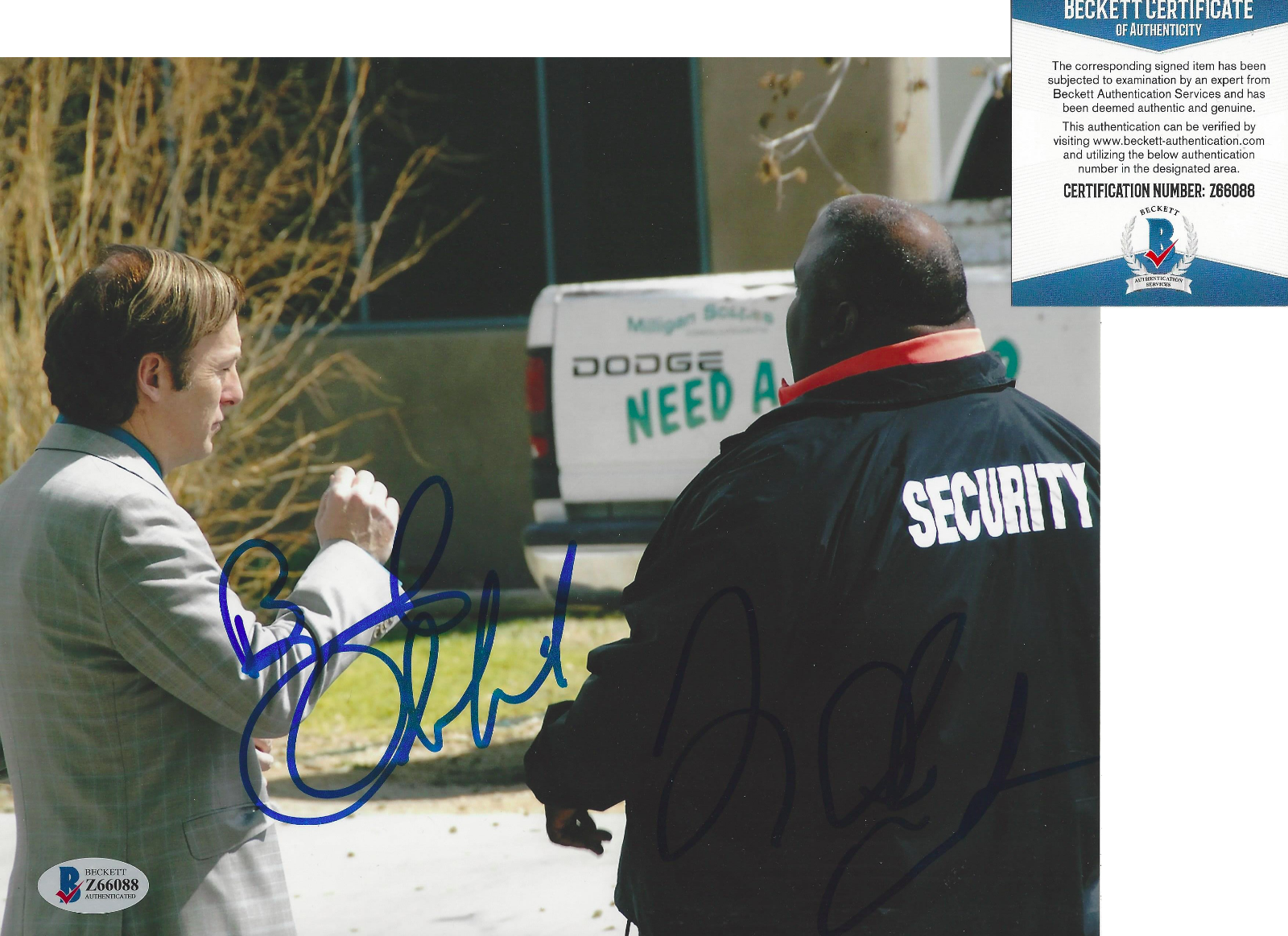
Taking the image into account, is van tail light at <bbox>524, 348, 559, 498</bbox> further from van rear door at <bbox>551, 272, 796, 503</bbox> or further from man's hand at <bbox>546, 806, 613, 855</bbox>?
man's hand at <bbox>546, 806, 613, 855</bbox>

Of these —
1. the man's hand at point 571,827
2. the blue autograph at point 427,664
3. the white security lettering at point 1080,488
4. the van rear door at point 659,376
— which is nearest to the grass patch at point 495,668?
the blue autograph at point 427,664

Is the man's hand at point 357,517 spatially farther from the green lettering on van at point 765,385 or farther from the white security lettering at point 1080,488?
the white security lettering at point 1080,488

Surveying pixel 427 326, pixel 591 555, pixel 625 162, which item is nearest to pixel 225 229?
pixel 427 326

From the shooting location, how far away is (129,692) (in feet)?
6.22

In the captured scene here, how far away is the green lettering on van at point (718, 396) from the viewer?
3.00 metres

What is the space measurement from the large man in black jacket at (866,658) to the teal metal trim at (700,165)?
419 mm

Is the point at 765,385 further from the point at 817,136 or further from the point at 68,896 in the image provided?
the point at 68,896

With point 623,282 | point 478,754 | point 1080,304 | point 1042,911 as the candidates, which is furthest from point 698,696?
point 1080,304

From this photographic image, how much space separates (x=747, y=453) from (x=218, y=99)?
1850mm

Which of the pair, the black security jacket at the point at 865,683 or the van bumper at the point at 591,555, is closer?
the black security jacket at the point at 865,683

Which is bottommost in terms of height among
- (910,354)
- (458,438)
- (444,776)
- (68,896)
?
(444,776)

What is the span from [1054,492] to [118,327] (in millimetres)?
1871

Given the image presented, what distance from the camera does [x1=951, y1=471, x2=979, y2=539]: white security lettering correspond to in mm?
2561

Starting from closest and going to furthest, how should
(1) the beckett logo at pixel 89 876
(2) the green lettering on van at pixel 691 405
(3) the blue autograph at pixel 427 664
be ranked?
(1) the beckett logo at pixel 89 876, (3) the blue autograph at pixel 427 664, (2) the green lettering on van at pixel 691 405
